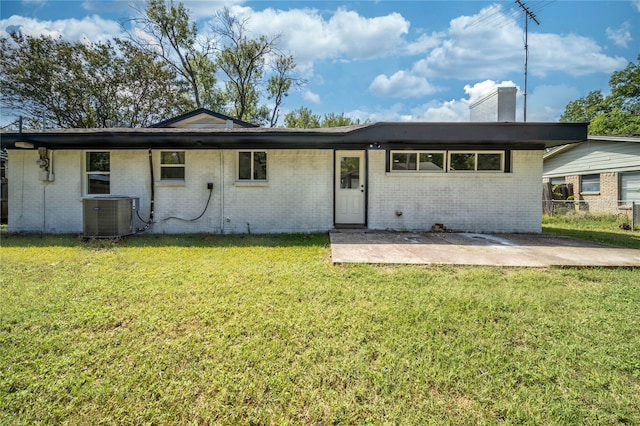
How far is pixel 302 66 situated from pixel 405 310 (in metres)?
24.1

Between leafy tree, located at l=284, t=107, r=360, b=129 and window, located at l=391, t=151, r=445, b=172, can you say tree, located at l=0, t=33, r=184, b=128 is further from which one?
window, located at l=391, t=151, r=445, b=172

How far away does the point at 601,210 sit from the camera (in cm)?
1274

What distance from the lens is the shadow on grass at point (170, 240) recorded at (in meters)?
6.37

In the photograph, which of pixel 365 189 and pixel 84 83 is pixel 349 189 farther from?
pixel 84 83

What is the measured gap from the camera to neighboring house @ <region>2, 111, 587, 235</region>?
805cm

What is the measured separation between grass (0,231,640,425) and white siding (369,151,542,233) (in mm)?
3988


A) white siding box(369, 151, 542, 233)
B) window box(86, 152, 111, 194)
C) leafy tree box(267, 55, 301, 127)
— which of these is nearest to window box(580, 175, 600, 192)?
white siding box(369, 151, 542, 233)

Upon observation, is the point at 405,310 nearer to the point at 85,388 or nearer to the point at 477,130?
the point at 85,388

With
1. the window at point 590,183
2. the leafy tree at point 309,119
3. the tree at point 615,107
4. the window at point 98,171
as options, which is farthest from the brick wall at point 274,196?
the tree at point 615,107

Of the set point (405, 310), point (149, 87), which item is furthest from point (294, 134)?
point (149, 87)

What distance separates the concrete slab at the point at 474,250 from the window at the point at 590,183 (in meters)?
9.69

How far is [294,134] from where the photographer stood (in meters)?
7.05

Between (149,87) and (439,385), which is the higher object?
(149,87)

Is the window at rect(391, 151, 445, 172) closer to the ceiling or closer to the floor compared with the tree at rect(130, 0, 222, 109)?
closer to the floor
